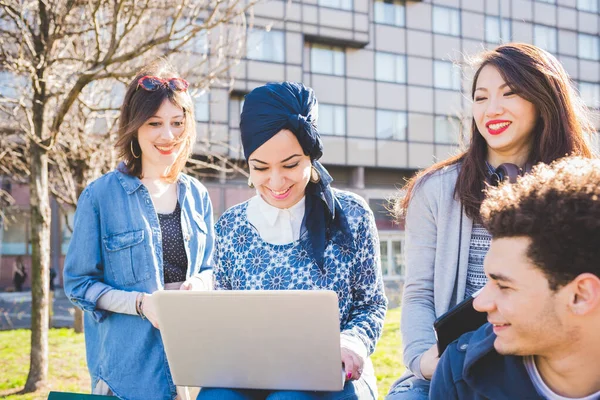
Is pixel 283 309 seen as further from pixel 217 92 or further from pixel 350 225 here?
pixel 217 92

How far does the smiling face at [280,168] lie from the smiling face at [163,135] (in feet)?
1.77

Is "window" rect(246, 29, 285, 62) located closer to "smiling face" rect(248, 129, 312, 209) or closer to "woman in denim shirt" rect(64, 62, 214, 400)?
"woman in denim shirt" rect(64, 62, 214, 400)

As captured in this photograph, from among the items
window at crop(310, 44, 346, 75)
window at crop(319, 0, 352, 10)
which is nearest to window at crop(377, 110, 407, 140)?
window at crop(310, 44, 346, 75)

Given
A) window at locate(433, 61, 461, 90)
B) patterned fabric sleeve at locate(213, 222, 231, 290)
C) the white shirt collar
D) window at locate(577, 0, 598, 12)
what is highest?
window at locate(577, 0, 598, 12)

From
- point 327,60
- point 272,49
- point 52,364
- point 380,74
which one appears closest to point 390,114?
point 380,74

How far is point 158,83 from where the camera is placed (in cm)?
262

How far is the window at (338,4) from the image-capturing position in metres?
21.3

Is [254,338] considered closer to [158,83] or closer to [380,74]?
[158,83]

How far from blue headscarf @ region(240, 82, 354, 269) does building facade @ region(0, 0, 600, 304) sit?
58.2 feet

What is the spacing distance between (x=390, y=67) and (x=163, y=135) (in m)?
21.4

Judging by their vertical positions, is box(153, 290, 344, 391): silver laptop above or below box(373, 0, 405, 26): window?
below

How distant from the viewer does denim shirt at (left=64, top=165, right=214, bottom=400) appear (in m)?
2.45

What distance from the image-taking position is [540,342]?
1368 millimetres

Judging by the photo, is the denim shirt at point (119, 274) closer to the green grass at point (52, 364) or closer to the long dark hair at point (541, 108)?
the long dark hair at point (541, 108)
